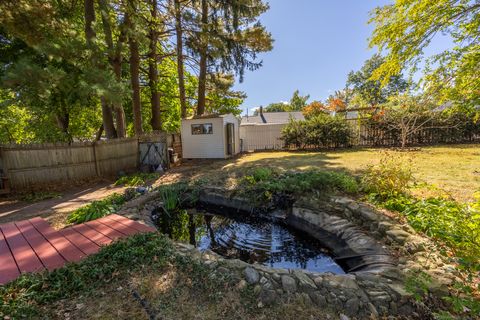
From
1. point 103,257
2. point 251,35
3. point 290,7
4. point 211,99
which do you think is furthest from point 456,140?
point 103,257

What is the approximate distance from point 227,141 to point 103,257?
8.81 metres

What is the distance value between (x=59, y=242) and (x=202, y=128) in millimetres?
8137

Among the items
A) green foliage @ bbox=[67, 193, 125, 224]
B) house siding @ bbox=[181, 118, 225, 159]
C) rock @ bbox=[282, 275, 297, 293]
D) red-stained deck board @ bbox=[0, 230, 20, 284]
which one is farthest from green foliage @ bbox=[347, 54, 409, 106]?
red-stained deck board @ bbox=[0, 230, 20, 284]

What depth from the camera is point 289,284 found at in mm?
2049

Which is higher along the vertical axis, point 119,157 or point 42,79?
point 42,79

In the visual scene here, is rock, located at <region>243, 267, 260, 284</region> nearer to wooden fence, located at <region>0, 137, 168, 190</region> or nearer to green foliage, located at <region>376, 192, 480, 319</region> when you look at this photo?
green foliage, located at <region>376, 192, 480, 319</region>

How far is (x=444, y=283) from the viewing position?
1.96 metres

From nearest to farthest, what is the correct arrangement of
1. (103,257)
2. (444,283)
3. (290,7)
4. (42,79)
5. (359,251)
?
(444,283) < (103,257) < (359,251) < (42,79) < (290,7)

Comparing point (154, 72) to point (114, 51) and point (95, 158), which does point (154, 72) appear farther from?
point (95, 158)

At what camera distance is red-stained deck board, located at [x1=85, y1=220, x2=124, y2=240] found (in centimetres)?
288

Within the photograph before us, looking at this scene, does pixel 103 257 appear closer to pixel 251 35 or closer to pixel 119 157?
pixel 119 157

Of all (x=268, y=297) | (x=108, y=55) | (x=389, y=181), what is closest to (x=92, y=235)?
(x=268, y=297)

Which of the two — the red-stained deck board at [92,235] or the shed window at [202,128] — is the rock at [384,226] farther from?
the shed window at [202,128]

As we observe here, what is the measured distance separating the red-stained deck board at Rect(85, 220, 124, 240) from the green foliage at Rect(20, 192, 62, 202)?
3.25 m
